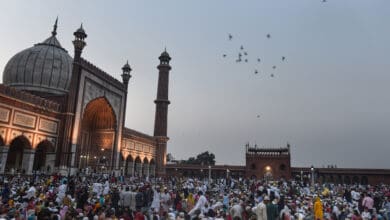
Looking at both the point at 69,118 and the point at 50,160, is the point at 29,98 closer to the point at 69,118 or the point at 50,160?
the point at 69,118

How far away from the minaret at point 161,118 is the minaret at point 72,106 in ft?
55.8

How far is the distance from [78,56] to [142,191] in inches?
713

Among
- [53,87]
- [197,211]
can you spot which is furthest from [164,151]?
[197,211]

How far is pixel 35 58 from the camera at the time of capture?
3142 centimetres

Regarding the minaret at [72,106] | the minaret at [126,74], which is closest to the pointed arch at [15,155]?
the minaret at [72,106]

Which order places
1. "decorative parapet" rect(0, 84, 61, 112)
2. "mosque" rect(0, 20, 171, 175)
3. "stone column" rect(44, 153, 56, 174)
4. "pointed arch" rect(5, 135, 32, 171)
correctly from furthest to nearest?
"pointed arch" rect(5, 135, 32, 171), "stone column" rect(44, 153, 56, 174), "mosque" rect(0, 20, 171, 175), "decorative parapet" rect(0, 84, 61, 112)

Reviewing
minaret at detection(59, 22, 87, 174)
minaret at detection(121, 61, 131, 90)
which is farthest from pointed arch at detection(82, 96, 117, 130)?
minaret at detection(59, 22, 87, 174)

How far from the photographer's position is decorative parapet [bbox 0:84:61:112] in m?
21.0

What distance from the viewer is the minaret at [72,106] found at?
2475 centimetres

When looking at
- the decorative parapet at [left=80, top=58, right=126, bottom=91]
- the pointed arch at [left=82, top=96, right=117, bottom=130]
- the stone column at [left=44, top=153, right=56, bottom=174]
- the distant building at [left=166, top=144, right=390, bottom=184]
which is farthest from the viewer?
the distant building at [left=166, top=144, right=390, bottom=184]

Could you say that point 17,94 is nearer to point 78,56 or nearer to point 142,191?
point 78,56

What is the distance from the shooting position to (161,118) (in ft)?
140

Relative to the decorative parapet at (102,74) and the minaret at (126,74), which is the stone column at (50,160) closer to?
the decorative parapet at (102,74)

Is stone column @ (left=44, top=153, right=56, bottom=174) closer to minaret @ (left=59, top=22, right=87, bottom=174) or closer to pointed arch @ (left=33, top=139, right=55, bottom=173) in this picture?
pointed arch @ (left=33, top=139, right=55, bottom=173)
